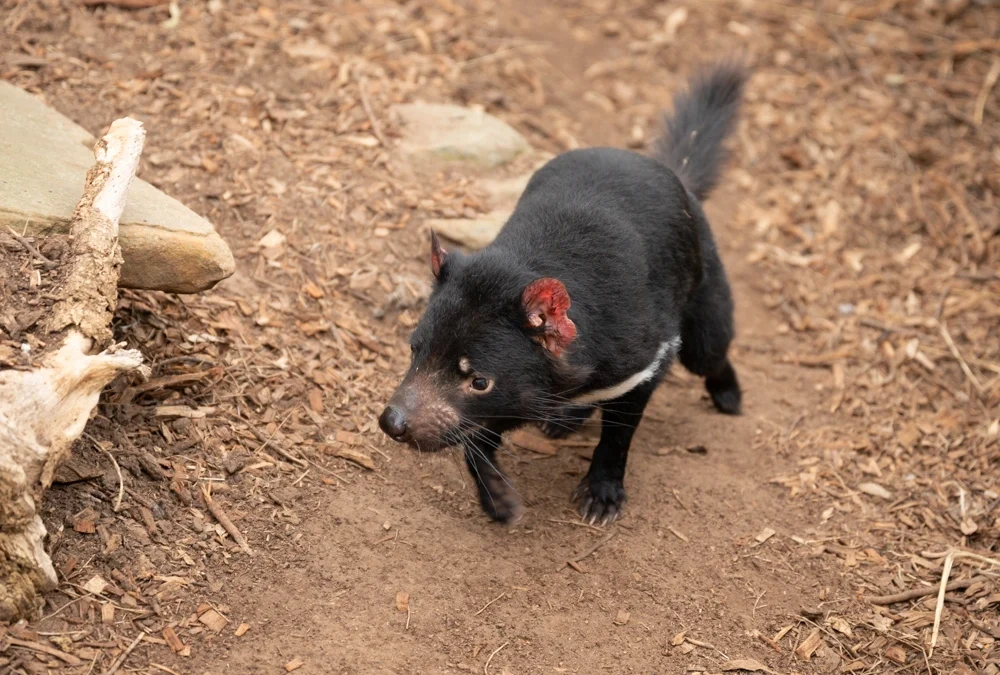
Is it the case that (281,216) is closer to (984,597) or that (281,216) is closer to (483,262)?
(483,262)

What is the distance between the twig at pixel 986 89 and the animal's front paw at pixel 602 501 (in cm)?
492

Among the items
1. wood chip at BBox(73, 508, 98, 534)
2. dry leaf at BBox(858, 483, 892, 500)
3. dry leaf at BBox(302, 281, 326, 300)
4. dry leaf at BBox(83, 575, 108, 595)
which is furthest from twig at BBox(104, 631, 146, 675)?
dry leaf at BBox(858, 483, 892, 500)

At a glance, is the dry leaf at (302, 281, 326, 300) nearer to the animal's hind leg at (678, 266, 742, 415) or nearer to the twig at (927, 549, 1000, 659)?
the animal's hind leg at (678, 266, 742, 415)

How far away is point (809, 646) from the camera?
3.44 metres

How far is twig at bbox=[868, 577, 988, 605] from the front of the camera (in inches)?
144

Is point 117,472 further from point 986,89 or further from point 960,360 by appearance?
point 986,89

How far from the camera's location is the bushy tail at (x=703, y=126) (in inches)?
→ 189

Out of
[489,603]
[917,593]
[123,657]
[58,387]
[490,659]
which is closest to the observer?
[58,387]

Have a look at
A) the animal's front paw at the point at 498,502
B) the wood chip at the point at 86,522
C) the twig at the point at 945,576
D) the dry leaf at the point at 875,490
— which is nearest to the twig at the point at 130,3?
the wood chip at the point at 86,522

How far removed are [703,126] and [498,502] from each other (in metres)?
2.30

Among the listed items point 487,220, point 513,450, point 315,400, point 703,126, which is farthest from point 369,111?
point 513,450

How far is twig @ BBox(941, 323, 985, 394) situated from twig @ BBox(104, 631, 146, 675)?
4.28m

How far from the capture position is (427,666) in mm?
3107

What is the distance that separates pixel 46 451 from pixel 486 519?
1.75m
